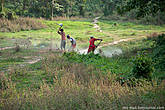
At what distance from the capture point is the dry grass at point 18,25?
27656mm

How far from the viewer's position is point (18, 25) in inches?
1139

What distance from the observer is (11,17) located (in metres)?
29.9

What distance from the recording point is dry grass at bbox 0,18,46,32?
90.7 feet

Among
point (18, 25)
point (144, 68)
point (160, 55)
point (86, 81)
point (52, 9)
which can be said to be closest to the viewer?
point (86, 81)

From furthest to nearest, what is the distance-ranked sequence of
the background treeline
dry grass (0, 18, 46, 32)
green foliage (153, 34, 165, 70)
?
the background treeline → dry grass (0, 18, 46, 32) → green foliage (153, 34, 165, 70)

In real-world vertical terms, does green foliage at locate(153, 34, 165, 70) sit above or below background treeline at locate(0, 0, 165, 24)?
below

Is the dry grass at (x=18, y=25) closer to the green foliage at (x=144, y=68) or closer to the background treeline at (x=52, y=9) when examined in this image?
the background treeline at (x=52, y=9)

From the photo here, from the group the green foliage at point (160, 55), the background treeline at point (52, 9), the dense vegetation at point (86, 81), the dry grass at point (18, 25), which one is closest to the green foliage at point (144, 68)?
the dense vegetation at point (86, 81)

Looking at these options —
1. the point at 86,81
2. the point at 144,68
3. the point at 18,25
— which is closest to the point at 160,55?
the point at 144,68

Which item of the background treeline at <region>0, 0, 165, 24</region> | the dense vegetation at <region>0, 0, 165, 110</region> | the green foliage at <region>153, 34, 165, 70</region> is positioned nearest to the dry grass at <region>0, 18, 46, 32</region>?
the background treeline at <region>0, 0, 165, 24</region>

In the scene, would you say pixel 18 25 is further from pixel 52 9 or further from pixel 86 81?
pixel 86 81

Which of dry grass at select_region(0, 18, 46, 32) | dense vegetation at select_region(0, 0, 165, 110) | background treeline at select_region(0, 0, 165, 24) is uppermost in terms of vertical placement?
background treeline at select_region(0, 0, 165, 24)

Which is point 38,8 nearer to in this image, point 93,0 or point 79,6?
point 79,6

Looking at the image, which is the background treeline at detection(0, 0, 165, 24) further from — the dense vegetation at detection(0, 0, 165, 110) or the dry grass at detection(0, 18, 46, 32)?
the dense vegetation at detection(0, 0, 165, 110)
